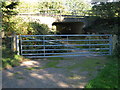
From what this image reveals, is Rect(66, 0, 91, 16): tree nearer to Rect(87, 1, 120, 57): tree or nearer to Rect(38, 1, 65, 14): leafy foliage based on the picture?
Rect(38, 1, 65, 14): leafy foliage

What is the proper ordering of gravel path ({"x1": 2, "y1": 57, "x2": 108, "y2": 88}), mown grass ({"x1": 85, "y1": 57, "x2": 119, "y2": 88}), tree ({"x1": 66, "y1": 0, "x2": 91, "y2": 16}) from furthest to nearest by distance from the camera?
tree ({"x1": 66, "y1": 0, "x2": 91, "y2": 16}), gravel path ({"x1": 2, "y1": 57, "x2": 108, "y2": 88}), mown grass ({"x1": 85, "y1": 57, "x2": 119, "y2": 88})

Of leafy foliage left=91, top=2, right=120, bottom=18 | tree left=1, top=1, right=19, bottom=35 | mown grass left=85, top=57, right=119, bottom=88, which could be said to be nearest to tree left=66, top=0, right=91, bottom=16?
leafy foliage left=91, top=2, right=120, bottom=18

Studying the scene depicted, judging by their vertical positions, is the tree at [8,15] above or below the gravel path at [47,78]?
above

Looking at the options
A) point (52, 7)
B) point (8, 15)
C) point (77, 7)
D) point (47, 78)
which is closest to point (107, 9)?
point (8, 15)

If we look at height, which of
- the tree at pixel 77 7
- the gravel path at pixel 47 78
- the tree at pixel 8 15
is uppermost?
the tree at pixel 77 7

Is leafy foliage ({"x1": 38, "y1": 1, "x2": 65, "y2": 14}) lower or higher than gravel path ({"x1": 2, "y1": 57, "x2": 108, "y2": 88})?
higher

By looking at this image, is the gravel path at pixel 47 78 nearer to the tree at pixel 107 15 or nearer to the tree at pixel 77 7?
the tree at pixel 107 15

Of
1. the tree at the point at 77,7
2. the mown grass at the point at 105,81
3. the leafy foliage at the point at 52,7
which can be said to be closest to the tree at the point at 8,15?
the mown grass at the point at 105,81

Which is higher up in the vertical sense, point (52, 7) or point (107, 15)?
point (52, 7)

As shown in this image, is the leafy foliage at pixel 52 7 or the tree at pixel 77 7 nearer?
the tree at pixel 77 7

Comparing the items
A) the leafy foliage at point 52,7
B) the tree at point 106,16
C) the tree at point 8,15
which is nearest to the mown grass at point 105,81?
the tree at point 106,16

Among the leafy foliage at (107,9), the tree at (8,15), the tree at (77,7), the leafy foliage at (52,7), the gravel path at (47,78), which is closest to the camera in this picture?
the gravel path at (47,78)

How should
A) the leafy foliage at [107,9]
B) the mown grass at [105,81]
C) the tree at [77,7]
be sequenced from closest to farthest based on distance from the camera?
the mown grass at [105,81] < the leafy foliage at [107,9] < the tree at [77,7]

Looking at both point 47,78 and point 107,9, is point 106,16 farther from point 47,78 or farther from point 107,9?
point 47,78
